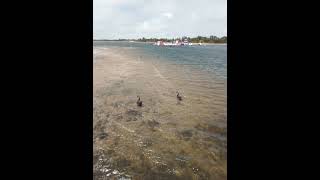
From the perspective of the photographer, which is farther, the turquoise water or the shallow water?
the turquoise water

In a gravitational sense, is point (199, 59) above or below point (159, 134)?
above

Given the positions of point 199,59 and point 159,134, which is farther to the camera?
point 199,59

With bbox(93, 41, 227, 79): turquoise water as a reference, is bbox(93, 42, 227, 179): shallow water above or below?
Answer: below

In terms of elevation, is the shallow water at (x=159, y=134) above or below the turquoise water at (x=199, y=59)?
below

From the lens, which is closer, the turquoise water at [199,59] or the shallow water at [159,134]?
the shallow water at [159,134]
